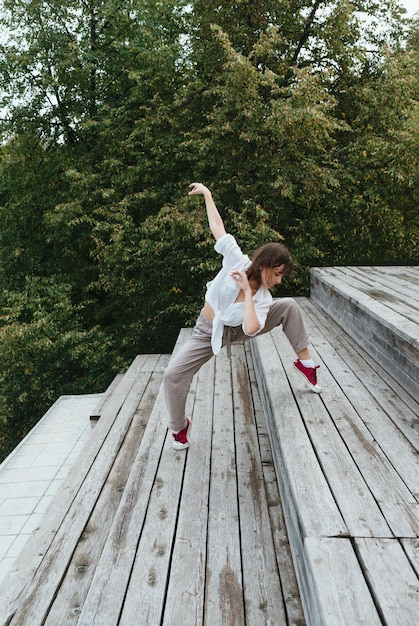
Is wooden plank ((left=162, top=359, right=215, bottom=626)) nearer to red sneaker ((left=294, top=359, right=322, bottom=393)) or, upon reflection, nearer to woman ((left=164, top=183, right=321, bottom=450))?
woman ((left=164, top=183, right=321, bottom=450))

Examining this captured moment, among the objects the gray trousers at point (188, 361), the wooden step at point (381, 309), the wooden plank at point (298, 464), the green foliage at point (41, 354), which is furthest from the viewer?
the green foliage at point (41, 354)

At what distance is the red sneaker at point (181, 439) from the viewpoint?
2.92 metres

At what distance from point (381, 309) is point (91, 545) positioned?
247cm

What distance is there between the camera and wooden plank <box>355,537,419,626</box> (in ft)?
4.63

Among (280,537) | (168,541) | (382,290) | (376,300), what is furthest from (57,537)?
(382,290)

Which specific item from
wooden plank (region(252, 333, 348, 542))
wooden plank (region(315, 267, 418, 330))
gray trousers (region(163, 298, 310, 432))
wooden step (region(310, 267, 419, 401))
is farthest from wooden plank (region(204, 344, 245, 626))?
wooden plank (region(315, 267, 418, 330))

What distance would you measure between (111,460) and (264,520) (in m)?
1.19

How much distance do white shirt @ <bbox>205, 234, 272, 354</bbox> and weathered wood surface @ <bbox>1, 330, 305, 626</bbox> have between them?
0.71 meters

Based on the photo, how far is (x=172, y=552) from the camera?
7.02 ft

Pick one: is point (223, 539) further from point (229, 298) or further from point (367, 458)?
point (229, 298)

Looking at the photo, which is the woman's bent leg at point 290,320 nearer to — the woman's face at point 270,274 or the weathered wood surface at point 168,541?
the woman's face at point 270,274

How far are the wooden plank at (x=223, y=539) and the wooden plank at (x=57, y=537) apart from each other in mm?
637

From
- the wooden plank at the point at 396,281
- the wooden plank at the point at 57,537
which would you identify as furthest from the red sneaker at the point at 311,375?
the wooden plank at the point at 57,537

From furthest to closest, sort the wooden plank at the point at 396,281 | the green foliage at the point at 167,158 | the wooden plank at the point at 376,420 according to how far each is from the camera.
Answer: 1. the green foliage at the point at 167,158
2. the wooden plank at the point at 396,281
3. the wooden plank at the point at 376,420
